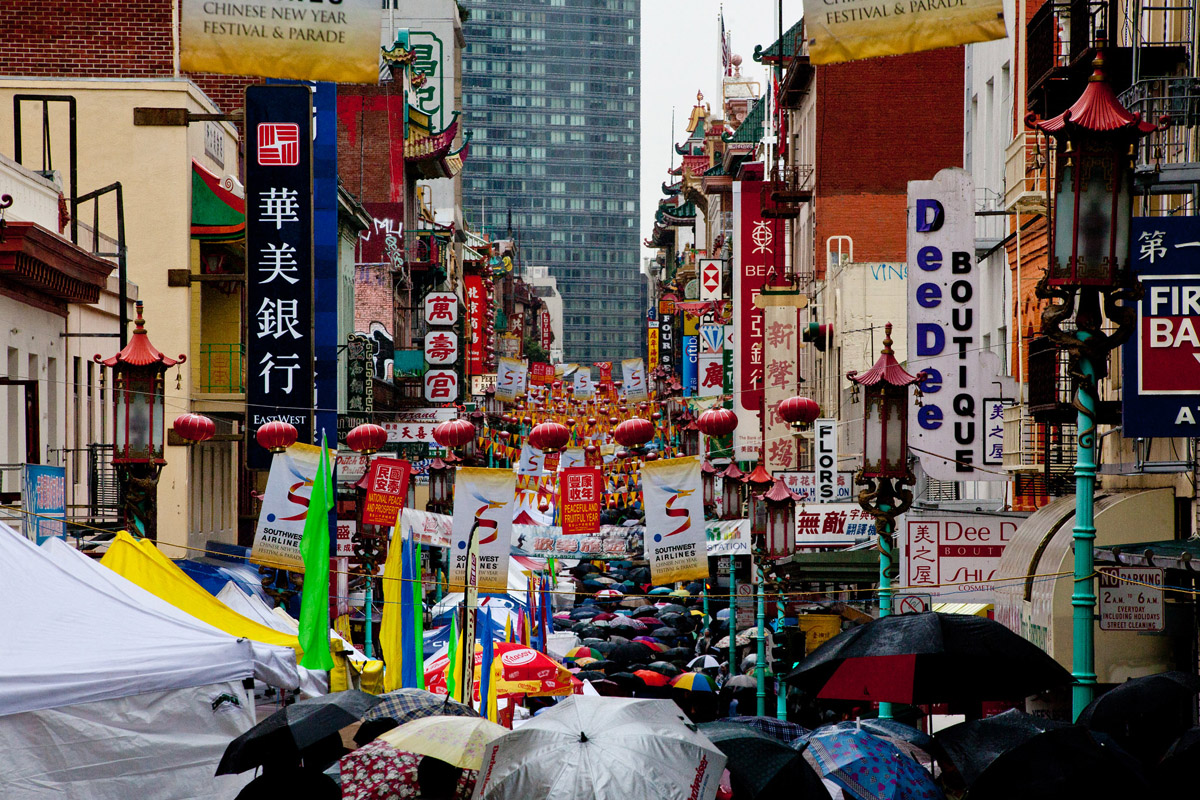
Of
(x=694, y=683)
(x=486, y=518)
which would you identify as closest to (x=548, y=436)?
(x=486, y=518)

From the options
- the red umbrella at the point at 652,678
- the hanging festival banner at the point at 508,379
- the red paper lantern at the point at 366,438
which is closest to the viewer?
the red paper lantern at the point at 366,438

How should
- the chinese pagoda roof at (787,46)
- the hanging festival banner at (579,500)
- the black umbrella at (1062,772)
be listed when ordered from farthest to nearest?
the chinese pagoda roof at (787,46) → the hanging festival banner at (579,500) → the black umbrella at (1062,772)

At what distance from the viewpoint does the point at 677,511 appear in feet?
75.9

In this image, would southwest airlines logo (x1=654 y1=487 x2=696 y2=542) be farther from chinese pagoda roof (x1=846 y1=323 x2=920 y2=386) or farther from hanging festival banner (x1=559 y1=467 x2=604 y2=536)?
chinese pagoda roof (x1=846 y1=323 x2=920 y2=386)

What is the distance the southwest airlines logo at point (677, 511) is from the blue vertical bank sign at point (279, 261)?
733 cm

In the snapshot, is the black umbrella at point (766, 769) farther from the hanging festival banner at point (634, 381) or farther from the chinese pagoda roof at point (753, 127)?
the hanging festival banner at point (634, 381)

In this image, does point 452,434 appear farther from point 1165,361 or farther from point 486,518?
point 1165,361

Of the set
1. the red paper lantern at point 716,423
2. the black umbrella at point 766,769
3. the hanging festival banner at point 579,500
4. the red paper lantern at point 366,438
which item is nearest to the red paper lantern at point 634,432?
the hanging festival banner at point 579,500

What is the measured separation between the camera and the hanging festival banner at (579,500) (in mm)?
26781

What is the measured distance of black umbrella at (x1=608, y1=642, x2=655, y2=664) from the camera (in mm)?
34500

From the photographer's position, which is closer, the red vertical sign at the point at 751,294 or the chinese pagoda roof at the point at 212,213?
the chinese pagoda roof at the point at 212,213

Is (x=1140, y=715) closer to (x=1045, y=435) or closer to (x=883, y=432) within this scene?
(x=883, y=432)

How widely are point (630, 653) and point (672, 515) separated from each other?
40.5 ft

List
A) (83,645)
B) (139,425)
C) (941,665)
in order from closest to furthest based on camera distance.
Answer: (941,665), (83,645), (139,425)
